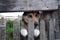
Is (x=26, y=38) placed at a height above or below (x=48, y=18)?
below

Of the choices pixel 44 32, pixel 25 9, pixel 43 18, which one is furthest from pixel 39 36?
pixel 25 9

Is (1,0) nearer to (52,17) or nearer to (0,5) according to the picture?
(0,5)

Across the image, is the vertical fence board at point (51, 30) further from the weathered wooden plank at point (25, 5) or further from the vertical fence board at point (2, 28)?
the vertical fence board at point (2, 28)

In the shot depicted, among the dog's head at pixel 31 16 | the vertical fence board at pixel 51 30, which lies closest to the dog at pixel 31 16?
the dog's head at pixel 31 16

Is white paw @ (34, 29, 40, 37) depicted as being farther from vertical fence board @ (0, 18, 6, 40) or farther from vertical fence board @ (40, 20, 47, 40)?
vertical fence board @ (0, 18, 6, 40)

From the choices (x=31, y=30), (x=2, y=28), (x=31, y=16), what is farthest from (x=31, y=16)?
(x=2, y=28)

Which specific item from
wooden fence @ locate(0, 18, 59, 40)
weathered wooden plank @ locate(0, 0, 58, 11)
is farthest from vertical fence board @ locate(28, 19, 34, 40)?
weathered wooden plank @ locate(0, 0, 58, 11)

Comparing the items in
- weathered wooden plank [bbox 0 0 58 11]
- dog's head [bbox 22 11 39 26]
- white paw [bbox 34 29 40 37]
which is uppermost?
weathered wooden plank [bbox 0 0 58 11]

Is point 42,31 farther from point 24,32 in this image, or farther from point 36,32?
point 24,32

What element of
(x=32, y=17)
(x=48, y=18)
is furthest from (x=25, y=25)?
(x=48, y=18)

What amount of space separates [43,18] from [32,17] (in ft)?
0.33

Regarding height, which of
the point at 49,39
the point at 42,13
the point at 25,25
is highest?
the point at 42,13

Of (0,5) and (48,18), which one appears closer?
(0,5)

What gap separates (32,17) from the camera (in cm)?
125
